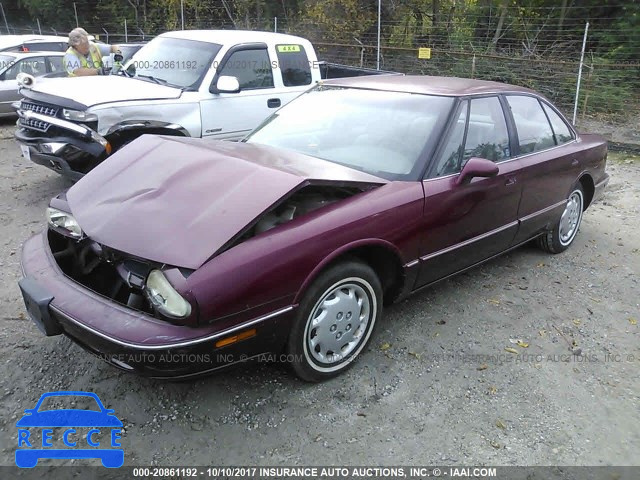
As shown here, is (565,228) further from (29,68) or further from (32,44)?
(32,44)

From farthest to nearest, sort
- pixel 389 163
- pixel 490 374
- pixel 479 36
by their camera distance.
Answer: pixel 479 36 → pixel 389 163 → pixel 490 374

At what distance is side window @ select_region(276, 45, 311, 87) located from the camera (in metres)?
6.94

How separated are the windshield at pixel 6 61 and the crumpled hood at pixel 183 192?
28.9 feet

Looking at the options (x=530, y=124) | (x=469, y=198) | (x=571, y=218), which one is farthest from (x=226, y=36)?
(x=571, y=218)

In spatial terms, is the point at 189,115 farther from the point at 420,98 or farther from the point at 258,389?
the point at 258,389

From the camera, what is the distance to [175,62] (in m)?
6.54

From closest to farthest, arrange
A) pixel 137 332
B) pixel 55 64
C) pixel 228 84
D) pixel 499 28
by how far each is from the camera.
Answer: pixel 137 332 < pixel 228 84 < pixel 55 64 < pixel 499 28

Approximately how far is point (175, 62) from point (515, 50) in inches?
414

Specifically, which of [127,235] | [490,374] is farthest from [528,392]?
[127,235]

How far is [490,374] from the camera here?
128 inches

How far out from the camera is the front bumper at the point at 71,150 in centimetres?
543

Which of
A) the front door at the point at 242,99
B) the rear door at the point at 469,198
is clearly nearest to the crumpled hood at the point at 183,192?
the rear door at the point at 469,198

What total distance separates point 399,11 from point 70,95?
491 inches

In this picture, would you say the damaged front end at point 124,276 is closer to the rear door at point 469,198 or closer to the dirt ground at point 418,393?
the dirt ground at point 418,393
